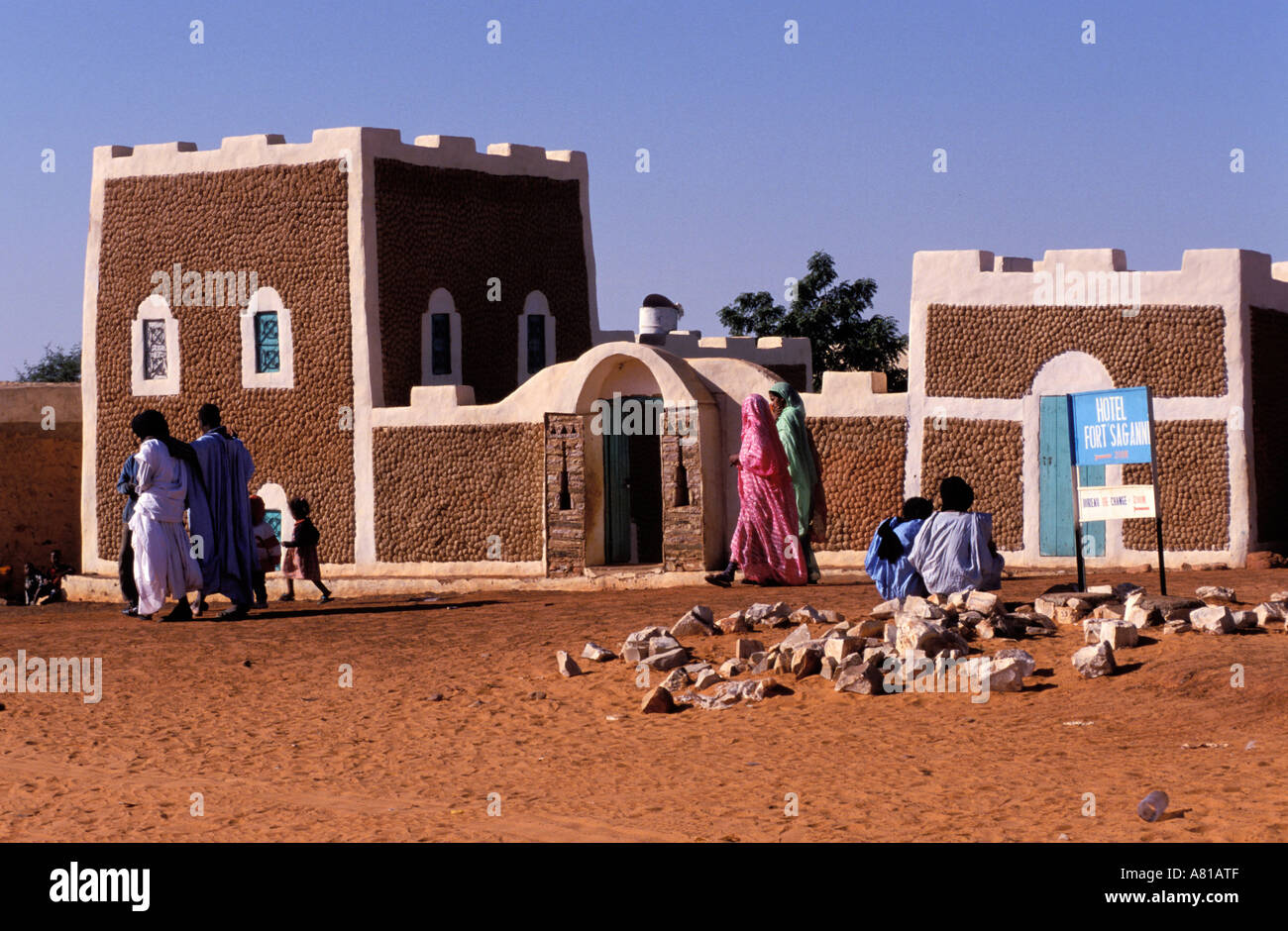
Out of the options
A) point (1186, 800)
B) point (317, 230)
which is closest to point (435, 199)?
point (317, 230)

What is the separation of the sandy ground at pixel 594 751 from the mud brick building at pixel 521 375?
6098mm

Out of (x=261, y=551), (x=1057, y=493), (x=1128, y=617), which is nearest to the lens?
(x=1128, y=617)

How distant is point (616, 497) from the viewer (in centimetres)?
1961

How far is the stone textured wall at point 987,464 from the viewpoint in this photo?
18234mm

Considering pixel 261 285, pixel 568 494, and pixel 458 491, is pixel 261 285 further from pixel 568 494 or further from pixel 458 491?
pixel 568 494

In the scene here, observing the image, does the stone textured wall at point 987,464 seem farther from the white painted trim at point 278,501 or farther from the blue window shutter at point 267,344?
the blue window shutter at point 267,344

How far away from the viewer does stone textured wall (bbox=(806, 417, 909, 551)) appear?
18.8 metres

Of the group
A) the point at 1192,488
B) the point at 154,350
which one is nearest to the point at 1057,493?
the point at 1192,488

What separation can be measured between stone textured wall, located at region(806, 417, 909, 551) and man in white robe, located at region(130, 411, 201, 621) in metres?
7.64

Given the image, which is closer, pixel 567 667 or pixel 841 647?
pixel 841 647

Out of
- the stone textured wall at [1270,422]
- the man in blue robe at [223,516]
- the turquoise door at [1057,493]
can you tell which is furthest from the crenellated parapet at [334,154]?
the stone textured wall at [1270,422]

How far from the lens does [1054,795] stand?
714 centimetres

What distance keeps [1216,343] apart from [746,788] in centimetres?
1193

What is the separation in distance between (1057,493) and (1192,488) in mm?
1450
